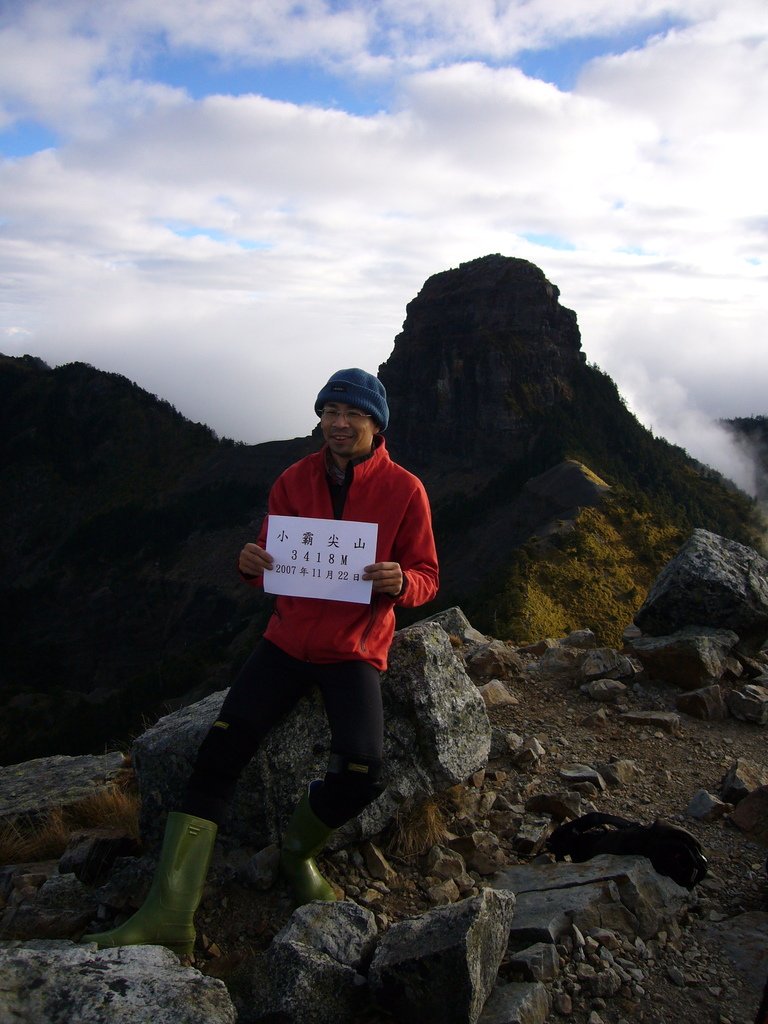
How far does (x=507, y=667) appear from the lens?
8.74 metres

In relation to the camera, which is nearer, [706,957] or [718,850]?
[706,957]

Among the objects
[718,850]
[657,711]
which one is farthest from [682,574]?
[718,850]

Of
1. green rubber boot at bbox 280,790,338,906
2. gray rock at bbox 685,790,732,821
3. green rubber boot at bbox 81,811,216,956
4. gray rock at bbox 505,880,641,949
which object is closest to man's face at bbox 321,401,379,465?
green rubber boot at bbox 280,790,338,906

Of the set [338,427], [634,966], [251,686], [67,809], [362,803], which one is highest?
[338,427]

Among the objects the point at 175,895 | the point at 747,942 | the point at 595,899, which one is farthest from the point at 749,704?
the point at 175,895

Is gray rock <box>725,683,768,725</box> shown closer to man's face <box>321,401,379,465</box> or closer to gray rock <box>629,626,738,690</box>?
gray rock <box>629,626,738,690</box>

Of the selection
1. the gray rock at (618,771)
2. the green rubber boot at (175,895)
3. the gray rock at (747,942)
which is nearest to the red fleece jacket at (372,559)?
the green rubber boot at (175,895)

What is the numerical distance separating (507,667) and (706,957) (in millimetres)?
4913

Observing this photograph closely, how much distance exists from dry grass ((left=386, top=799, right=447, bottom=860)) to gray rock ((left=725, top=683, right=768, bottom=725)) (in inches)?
159

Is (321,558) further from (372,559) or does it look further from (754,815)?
(754,815)

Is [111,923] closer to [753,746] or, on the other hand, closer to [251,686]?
[251,686]

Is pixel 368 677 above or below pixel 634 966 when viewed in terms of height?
above

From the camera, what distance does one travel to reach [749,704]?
7480mm

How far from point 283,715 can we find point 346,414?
183cm
